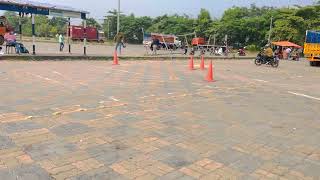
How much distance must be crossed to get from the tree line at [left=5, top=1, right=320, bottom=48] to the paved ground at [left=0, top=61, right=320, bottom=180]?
39320mm

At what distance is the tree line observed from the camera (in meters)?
56.7

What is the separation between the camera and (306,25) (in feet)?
183

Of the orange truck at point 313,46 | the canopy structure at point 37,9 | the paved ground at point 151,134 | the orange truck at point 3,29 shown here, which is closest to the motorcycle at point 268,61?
the orange truck at point 313,46

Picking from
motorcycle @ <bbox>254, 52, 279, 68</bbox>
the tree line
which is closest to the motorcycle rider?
motorcycle @ <bbox>254, 52, 279, 68</bbox>

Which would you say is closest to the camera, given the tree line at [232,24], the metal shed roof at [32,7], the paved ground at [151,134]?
the paved ground at [151,134]

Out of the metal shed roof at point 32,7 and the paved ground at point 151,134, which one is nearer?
the paved ground at point 151,134

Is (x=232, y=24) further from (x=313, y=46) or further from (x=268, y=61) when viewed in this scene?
(x=268, y=61)

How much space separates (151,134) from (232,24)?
200ft

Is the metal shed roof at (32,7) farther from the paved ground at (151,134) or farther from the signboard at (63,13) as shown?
the paved ground at (151,134)

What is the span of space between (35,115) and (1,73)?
6918 millimetres

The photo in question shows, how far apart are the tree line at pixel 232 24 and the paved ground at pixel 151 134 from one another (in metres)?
39.3

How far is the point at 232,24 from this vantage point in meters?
65.1

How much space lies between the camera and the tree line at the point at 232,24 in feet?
186

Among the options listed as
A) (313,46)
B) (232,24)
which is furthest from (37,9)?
(232,24)
